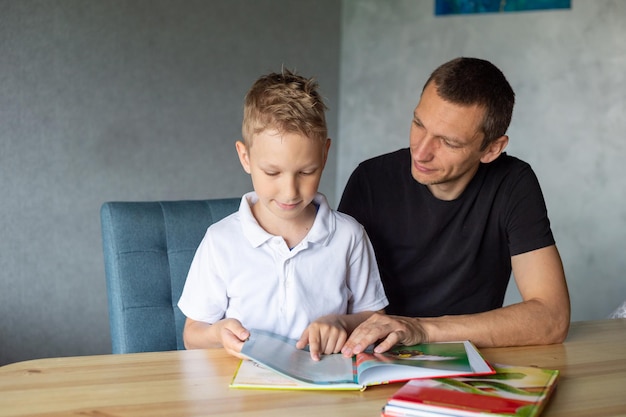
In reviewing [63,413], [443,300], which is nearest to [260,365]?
[63,413]

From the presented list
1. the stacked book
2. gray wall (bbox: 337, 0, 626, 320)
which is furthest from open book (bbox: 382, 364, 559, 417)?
gray wall (bbox: 337, 0, 626, 320)

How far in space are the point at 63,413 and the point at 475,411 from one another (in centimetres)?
63

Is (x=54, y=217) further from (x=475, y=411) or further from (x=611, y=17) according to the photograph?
(x=475, y=411)

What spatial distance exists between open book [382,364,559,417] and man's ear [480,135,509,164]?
772 millimetres

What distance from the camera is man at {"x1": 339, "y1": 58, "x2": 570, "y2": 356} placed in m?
2.01

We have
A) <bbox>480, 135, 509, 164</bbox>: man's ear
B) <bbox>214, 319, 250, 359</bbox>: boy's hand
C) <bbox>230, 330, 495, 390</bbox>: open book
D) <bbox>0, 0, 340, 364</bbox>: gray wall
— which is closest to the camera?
<bbox>230, 330, 495, 390</bbox>: open book

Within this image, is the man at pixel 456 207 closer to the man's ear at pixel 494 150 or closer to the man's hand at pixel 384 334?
the man's ear at pixel 494 150

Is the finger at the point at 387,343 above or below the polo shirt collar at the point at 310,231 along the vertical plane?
below

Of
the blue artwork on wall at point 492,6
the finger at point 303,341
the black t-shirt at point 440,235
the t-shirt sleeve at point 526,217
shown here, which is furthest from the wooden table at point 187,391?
the blue artwork on wall at point 492,6

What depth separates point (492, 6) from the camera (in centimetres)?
429

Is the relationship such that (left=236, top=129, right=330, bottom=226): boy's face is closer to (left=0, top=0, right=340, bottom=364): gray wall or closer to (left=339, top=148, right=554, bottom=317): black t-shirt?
(left=339, top=148, right=554, bottom=317): black t-shirt

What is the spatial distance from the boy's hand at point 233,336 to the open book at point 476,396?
322mm

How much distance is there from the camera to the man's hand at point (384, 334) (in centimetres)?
152

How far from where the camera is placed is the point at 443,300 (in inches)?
83.9
